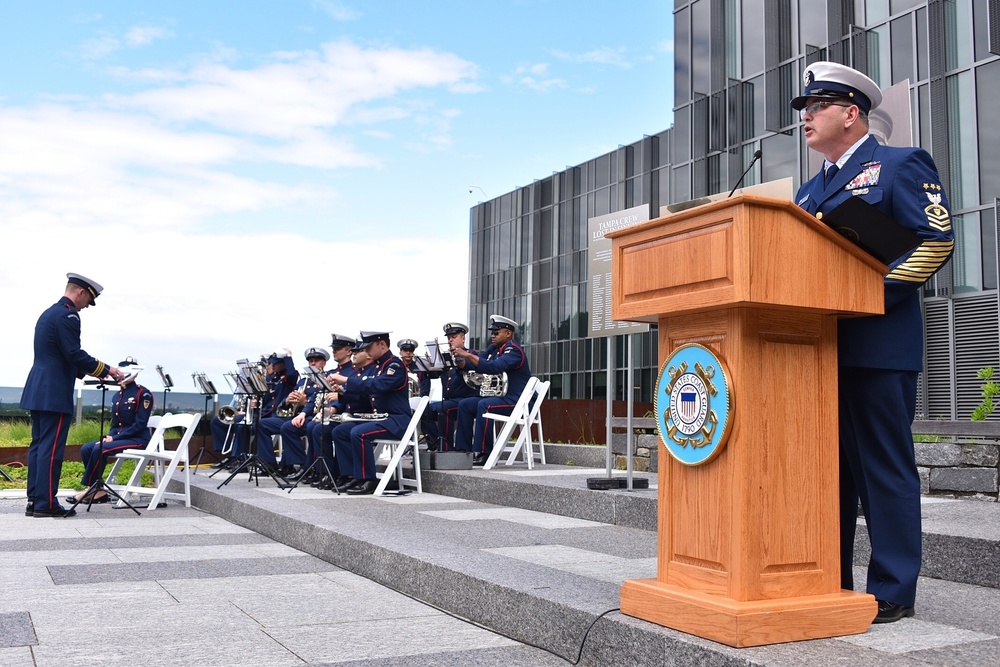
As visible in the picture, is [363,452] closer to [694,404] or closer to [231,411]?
[231,411]

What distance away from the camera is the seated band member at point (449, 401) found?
460 inches

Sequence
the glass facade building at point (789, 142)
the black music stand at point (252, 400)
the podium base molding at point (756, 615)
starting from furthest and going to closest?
the glass facade building at point (789, 142) < the black music stand at point (252, 400) < the podium base molding at point (756, 615)

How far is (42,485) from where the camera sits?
8477 millimetres

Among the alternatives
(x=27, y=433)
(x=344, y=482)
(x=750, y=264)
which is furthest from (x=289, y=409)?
(x=750, y=264)

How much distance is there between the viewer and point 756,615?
2.65 metres

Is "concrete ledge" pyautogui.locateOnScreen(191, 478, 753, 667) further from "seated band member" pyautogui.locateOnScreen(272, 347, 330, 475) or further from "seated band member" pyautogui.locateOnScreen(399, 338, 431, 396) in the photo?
"seated band member" pyautogui.locateOnScreen(399, 338, 431, 396)

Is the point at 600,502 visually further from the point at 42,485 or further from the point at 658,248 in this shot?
the point at 42,485

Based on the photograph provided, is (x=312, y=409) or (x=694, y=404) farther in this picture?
(x=312, y=409)

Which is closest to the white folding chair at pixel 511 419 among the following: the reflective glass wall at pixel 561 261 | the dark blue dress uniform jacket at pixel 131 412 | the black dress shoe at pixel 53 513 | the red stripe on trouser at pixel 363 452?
the red stripe on trouser at pixel 363 452

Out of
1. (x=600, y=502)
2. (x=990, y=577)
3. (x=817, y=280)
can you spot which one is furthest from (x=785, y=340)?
(x=600, y=502)

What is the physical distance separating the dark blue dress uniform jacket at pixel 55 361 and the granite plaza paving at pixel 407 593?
4.09ft

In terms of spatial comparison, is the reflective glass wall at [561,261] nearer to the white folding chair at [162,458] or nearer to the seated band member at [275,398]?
the seated band member at [275,398]

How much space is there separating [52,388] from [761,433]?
7.25 metres

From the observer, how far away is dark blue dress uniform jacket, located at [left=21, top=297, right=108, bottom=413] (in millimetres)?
8258
